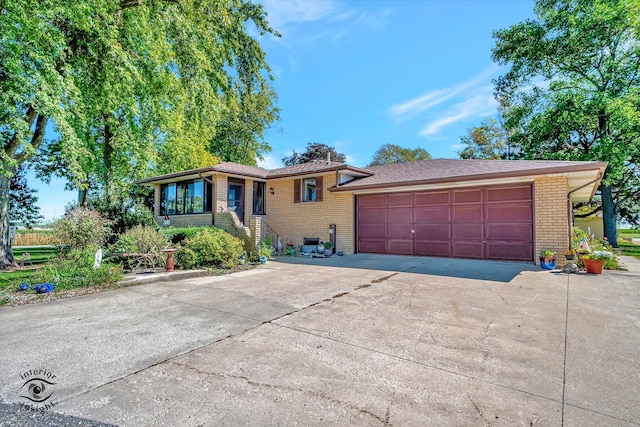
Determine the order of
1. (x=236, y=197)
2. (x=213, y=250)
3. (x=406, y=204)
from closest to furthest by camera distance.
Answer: (x=213, y=250)
(x=406, y=204)
(x=236, y=197)

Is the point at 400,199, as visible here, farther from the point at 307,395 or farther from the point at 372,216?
the point at 307,395

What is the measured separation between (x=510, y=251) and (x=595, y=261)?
87.0 inches

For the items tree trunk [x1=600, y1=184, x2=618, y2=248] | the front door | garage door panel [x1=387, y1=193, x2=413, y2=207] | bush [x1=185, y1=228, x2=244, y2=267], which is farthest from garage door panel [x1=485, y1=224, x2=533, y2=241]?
tree trunk [x1=600, y1=184, x2=618, y2=248]

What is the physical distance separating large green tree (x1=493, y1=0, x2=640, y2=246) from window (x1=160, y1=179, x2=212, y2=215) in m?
19.1

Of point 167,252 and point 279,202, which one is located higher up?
point 279,202

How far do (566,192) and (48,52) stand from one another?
14113 mm

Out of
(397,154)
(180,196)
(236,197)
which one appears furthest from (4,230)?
(397,154)

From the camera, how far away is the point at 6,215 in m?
9.66

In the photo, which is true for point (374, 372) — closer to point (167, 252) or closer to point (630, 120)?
point (167, 252)

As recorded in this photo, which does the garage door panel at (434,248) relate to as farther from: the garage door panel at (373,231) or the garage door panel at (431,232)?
the garage door panel at (373,231)

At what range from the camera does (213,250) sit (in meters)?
8.88

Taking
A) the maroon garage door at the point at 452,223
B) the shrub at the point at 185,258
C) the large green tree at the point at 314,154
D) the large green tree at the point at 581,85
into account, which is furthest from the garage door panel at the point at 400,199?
the large green tree at the point at 314,154

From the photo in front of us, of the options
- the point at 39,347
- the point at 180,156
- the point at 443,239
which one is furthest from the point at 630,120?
the point at 180,156

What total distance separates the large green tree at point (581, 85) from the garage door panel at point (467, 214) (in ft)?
35.8
